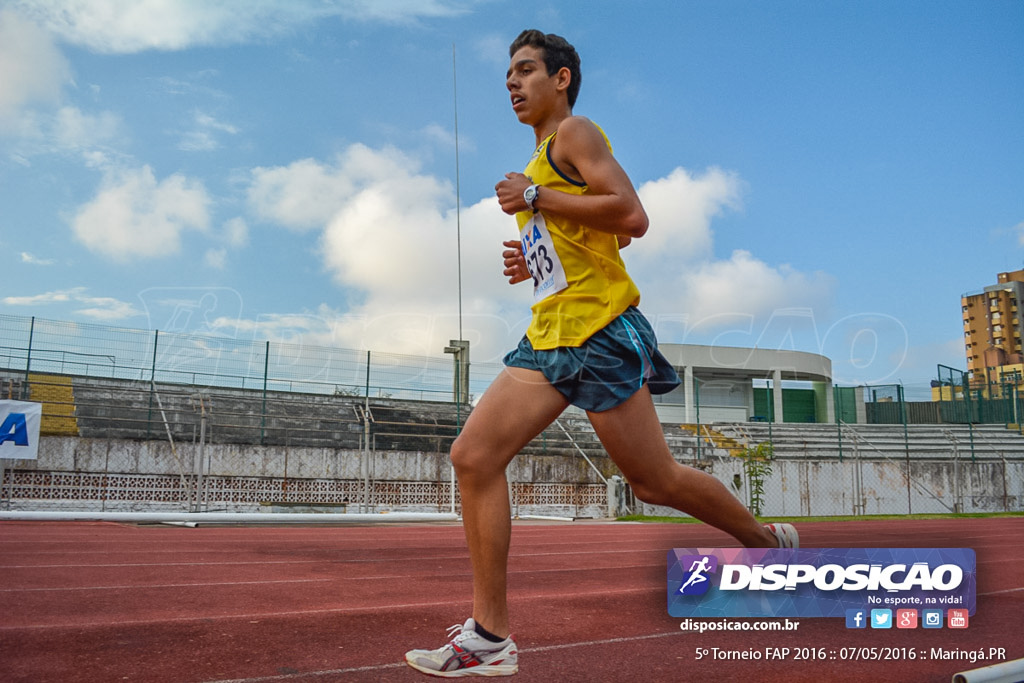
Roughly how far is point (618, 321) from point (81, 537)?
7.56 m

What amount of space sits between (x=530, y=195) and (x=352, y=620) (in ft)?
6.46

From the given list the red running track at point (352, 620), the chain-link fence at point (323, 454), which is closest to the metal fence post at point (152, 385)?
the chain-link fence at point (323, 454)

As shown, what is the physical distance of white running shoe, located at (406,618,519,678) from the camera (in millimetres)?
2223

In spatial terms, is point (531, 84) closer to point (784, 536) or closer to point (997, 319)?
point (784, 536)

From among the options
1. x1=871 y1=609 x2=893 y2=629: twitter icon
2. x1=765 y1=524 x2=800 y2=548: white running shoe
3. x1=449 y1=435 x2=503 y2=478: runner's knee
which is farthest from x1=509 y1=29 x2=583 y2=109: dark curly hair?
x1=871 y1=609 x2=893 y2=629: twitter icon

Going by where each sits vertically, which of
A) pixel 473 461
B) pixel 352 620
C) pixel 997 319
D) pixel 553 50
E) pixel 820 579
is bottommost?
pixel 352 620

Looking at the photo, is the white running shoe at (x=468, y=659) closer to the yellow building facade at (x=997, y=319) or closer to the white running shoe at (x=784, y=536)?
the white running shoe at (x=784, y=536)

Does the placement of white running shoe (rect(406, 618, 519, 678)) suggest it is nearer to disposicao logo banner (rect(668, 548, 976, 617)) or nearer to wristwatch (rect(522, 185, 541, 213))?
disposicao logo banner (rect(668, 548, 976, 617))

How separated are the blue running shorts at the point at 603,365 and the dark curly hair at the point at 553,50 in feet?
2.72

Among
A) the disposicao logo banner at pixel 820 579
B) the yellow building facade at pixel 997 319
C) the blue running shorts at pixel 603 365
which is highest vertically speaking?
the yellow building facade at pixel 997 319

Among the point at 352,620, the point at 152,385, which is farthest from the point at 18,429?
the point at 352,620

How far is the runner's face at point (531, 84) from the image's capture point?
2.55 metres

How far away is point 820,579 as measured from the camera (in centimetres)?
262

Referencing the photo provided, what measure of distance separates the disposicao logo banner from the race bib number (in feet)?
3.20
